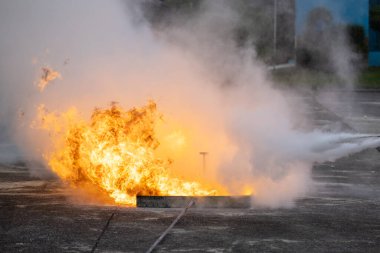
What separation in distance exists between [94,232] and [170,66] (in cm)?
547

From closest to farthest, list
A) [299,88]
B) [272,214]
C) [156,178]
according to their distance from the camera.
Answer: [272,214] < [156,178] < [299,88]

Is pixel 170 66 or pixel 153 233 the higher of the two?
pixel 170 66

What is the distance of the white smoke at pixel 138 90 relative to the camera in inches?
448

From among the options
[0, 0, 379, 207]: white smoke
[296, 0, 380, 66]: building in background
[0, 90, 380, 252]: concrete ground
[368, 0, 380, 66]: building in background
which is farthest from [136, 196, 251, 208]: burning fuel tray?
[368, 0, 380, 66]: building in background

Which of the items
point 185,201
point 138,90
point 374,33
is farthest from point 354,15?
point 185,201

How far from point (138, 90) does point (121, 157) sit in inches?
100

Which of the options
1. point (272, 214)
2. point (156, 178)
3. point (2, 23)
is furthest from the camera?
point (2, 23)

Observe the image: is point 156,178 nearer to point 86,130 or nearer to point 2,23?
point 86,130

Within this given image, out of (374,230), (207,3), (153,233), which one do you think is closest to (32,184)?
(153,233)

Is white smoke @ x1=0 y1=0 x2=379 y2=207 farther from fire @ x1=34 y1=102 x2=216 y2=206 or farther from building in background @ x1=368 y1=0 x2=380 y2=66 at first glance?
building in background @ x1=368 y1=0 x2=380 y2=66

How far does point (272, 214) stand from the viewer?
947cm

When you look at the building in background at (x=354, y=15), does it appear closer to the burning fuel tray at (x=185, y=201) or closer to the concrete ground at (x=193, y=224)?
the concrete ground at (x=193, y=224)

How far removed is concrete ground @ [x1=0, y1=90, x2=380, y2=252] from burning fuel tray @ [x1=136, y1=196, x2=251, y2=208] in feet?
0.56

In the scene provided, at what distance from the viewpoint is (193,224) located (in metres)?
8.78
